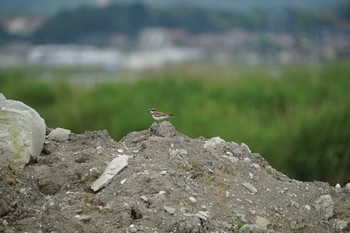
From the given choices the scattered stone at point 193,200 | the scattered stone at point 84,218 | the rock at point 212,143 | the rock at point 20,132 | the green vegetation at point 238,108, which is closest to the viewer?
the scattered stone at point 84,218

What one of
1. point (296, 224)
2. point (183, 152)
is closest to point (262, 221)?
point (296, 224)

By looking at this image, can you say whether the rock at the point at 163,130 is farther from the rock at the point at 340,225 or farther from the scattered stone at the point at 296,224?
the rock at the point at 340,225

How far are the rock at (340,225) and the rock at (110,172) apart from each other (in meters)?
1.32

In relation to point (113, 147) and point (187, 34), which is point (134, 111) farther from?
point (187, 34)

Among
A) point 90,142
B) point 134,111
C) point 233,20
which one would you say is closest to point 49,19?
point 233,20

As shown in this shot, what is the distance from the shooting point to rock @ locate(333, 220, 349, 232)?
14.4 feet

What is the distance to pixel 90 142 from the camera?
16.3ft

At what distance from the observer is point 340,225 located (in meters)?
4.39

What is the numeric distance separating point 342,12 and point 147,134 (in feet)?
124

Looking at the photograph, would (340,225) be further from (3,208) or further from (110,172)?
(3,208)

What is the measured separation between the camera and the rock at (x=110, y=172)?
4172 millimetres

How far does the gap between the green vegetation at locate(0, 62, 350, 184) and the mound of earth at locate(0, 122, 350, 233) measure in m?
5.98

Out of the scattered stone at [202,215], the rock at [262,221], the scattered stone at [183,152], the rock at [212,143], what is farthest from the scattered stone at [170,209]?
the rock at [212,143]

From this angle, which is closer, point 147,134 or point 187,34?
point 147,134
